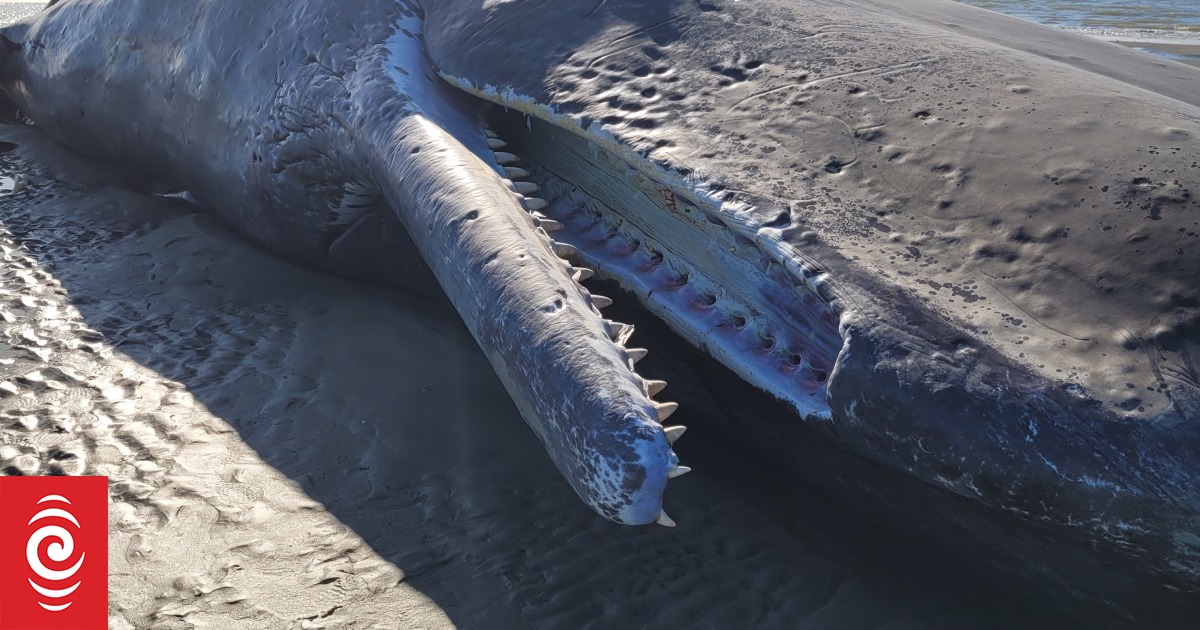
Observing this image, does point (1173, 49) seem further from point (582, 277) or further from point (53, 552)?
point (53, 552)

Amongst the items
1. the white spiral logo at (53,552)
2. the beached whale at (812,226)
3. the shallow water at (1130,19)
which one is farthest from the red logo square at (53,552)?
the shallow water at (1130,19)

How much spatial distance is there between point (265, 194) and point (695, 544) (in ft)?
7.72

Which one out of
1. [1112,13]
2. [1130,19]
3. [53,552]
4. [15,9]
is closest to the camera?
[53,552]

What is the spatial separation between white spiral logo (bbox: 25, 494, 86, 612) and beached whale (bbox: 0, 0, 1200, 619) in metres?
1.20

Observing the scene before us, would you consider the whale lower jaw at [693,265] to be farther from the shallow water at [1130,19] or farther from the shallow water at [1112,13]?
the shallow water at [1112,13]

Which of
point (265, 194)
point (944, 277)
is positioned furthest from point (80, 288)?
point (944, 277)

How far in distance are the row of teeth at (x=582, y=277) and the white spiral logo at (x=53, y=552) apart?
1478mm

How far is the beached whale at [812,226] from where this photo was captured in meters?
2.06

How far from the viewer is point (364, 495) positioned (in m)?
2.91

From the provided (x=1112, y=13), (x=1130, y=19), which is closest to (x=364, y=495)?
(x=1130, y=19)

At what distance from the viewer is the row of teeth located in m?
2.27

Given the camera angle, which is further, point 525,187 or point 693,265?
point 525,187

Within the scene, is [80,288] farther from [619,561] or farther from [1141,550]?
[1141,550]

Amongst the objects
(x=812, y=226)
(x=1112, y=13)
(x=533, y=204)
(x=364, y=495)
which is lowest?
(x=1112, y=13)
